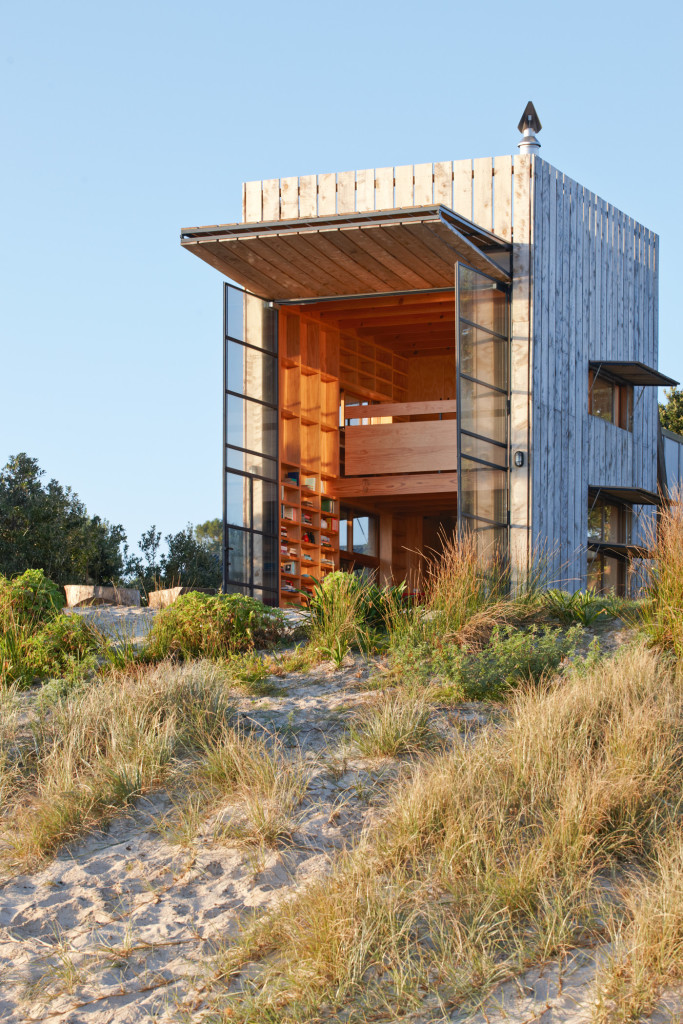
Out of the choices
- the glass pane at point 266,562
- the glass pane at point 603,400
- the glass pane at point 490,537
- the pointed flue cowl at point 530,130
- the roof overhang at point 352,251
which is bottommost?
the glass pane at point 266,562

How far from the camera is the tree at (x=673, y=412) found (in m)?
28.9

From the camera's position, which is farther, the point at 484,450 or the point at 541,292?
the point at 541,292

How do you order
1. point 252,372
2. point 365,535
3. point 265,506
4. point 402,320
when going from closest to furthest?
point 265,506, point 252,372, point 402,320, point 365,535

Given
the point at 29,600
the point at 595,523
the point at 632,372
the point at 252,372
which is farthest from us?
the point at 632,372

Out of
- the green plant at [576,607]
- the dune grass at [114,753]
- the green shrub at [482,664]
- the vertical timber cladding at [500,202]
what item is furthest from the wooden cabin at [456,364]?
the dune grass at [114,753]

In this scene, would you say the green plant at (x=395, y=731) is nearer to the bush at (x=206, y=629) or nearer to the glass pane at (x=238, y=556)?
the bush at (x=206, y=629)

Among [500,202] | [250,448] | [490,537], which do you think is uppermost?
[500,202]

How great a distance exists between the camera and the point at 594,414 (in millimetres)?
16141

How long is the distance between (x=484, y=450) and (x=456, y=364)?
1.33 meters

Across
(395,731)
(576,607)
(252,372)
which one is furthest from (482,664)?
(252,372)

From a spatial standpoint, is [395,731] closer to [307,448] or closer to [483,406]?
[483,406]

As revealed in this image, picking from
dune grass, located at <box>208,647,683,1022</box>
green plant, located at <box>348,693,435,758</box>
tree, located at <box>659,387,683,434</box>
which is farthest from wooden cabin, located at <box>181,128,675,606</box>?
tree, located at <box>659,387,683,434</box>

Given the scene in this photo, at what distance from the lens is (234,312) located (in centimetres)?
1474

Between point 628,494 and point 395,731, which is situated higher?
point 628,494
